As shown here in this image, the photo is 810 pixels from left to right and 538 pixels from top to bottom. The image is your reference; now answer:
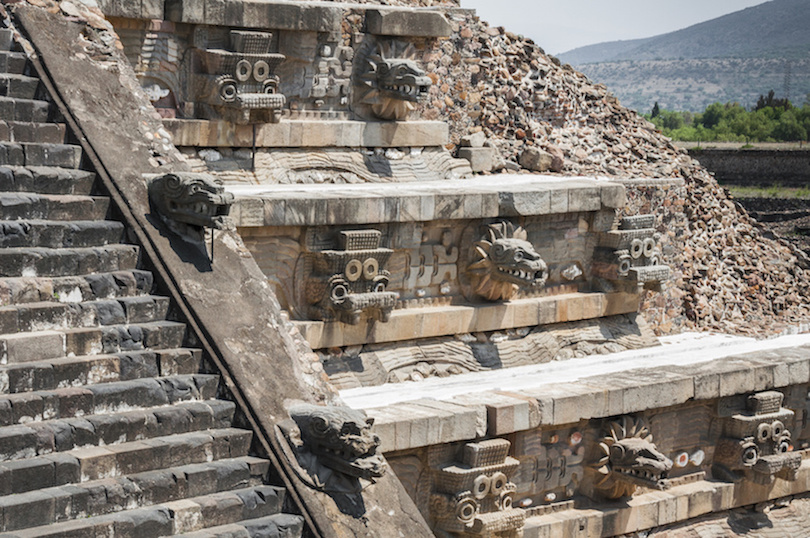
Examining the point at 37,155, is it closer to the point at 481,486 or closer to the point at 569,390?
the point at 481,486

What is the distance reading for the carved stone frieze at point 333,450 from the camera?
801 cm

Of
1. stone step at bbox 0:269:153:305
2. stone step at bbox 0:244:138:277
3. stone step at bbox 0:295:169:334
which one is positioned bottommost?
stone step at bbox 0:295:169:334

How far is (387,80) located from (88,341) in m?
6.76

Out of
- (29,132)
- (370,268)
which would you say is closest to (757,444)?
(370,268)

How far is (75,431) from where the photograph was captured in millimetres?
7441

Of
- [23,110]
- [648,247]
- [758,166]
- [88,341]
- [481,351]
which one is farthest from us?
[758,166]

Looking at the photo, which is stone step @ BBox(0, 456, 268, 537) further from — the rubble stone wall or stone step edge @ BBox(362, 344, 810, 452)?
the rubble stone wall

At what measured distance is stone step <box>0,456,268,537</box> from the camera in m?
6.92

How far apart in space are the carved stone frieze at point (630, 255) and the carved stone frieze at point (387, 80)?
2684 millimetres

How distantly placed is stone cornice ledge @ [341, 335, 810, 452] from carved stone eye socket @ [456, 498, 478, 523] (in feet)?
1.82

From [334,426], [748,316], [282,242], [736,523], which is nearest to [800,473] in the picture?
[736,523]

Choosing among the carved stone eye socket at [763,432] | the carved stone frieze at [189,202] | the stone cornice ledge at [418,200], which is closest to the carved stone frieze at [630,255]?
the stone cornice ledge at [418,200]

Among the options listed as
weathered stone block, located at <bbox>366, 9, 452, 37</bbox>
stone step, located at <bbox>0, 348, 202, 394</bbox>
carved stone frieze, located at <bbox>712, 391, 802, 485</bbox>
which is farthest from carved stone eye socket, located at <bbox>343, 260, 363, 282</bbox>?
carved stone frieze, located at <bbox>712, 391, 802, 485</bbox>

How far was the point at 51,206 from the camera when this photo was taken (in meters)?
8.56
